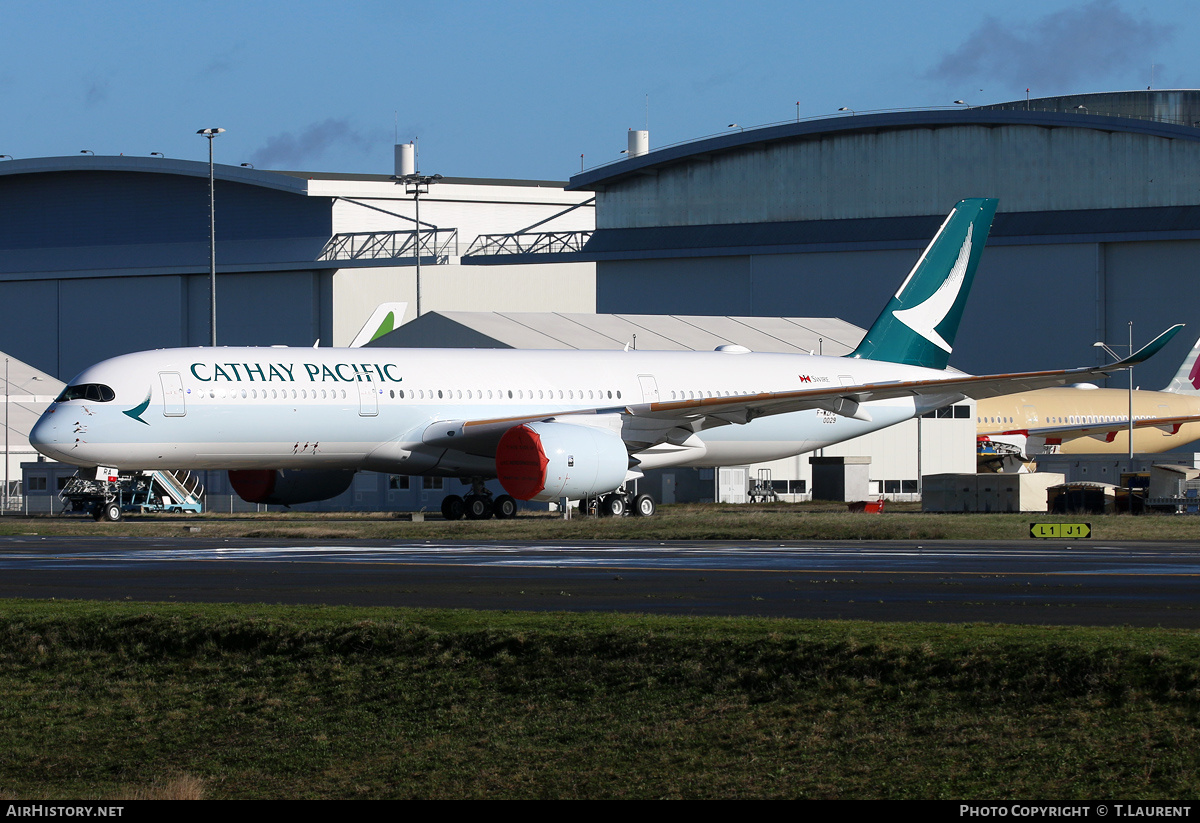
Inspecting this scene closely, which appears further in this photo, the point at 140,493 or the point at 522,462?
the point at 140,493

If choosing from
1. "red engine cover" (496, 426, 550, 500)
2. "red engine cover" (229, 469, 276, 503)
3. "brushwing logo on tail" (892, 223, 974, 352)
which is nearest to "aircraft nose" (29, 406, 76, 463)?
"red engine cover" (229, 469, 276, 503)

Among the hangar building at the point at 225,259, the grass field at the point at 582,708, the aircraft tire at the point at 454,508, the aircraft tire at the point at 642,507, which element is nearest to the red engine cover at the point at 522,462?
the aircraft tire at the point at 454,508

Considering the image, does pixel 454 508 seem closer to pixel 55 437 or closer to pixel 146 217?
pixel 55 437

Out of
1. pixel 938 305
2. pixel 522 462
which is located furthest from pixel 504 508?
pixel 938 305

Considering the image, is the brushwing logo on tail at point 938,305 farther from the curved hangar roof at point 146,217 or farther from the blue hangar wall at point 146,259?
the curved hangar roof at point 146,217

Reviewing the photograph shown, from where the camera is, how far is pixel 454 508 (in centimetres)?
4225

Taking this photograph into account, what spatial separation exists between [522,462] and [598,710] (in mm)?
25054

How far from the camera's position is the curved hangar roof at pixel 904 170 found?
74.8 meters

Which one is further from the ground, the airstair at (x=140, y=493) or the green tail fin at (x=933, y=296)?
the green tail fin at (x=933, y=296)

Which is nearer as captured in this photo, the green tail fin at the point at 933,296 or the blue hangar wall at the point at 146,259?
the green tail fin at the point at 933,296

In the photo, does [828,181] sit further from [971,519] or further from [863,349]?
[971,519]

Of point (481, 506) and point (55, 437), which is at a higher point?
point (55, 437)

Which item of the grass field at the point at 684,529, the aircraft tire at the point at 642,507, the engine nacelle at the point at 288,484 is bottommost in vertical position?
the grass field at the point at 684,529

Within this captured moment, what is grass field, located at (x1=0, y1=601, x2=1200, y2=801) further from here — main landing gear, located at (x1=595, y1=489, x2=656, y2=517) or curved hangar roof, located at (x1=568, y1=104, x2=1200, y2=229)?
curved hangar roof, located at (x1=568, y1=104, x2=1200, y2=229)
